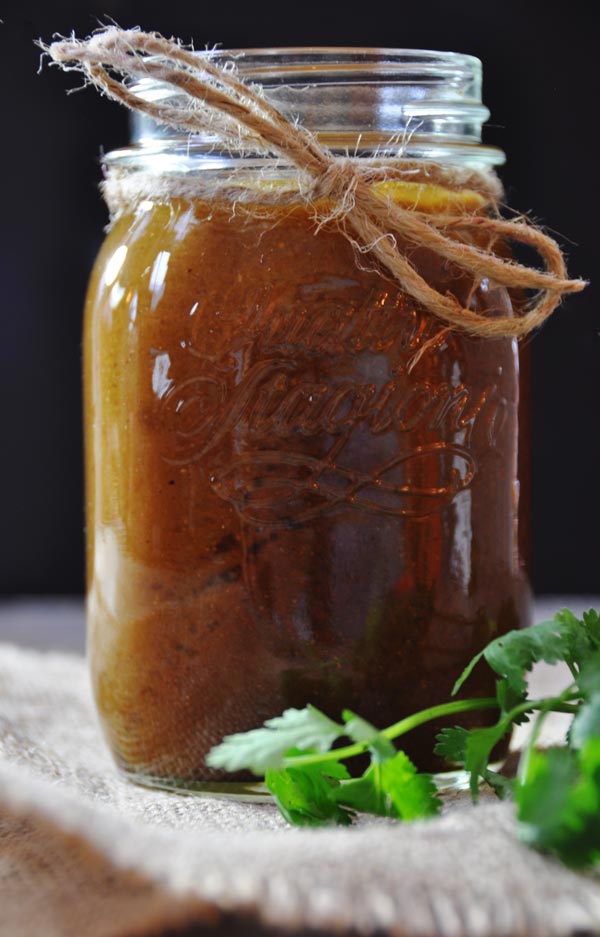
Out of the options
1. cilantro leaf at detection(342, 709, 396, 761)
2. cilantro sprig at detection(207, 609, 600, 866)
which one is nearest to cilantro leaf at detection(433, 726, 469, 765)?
cilantro sprig at detection(207, 609, 600, 866)

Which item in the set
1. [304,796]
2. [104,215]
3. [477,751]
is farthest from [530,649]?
[104,215]

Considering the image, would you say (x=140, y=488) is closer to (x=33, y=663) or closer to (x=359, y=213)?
(x=359, y=213)

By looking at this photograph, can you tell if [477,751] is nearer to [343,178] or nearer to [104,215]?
[343,178]

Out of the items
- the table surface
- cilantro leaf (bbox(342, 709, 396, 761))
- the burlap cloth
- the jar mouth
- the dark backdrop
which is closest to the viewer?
the burlap cloth

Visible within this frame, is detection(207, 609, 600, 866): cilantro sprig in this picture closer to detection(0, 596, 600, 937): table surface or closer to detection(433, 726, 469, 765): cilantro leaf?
detection(433, 726, 469, 765): cilantro leaf

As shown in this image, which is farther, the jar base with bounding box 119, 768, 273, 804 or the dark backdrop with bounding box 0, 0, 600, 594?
the dark backdrop with bounding box 0, 0, 600, 594

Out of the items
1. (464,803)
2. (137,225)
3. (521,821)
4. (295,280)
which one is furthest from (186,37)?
(521,821)

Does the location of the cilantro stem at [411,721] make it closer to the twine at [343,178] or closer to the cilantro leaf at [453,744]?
the cilantro leaf at [453,744]
